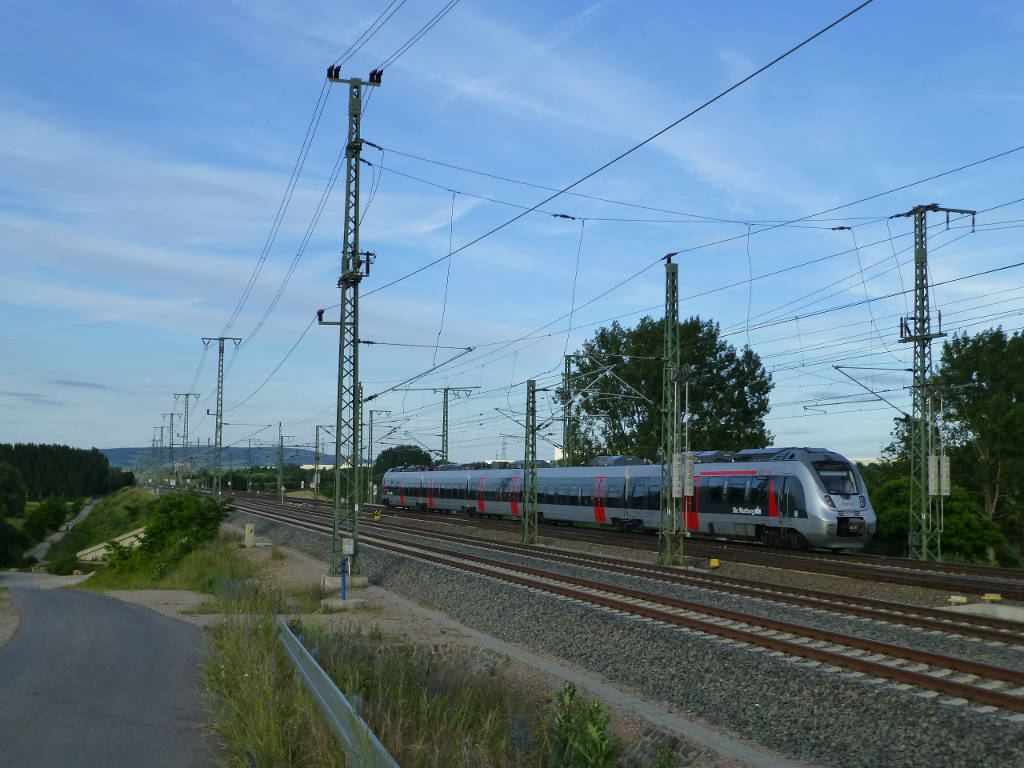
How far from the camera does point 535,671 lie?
13672 millimetres

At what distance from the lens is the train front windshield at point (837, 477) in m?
30.1

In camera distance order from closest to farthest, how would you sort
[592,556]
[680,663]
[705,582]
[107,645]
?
[680,663]
[107,645]
[705,582]
[592,556]

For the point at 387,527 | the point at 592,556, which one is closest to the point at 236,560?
the point at 592,556

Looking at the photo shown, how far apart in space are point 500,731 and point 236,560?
2680cm

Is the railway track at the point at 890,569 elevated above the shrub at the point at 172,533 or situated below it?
above

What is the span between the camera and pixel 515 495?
169ft

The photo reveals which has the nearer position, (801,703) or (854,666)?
(801,703)

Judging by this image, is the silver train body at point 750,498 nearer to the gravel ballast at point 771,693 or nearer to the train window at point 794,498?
the train window at point 794,498

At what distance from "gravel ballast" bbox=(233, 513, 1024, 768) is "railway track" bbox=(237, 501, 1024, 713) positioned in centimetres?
22

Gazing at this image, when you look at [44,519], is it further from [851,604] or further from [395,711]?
[395,711]

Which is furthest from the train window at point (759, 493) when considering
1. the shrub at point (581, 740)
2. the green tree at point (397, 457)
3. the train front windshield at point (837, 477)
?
the green tree at point (397, 457)

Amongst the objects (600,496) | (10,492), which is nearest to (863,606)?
(600,496)

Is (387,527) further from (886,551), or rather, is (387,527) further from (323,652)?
(323,652)

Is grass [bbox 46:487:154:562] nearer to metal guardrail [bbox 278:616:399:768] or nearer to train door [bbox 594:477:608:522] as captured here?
train door [bbox 594:477:608:522]
